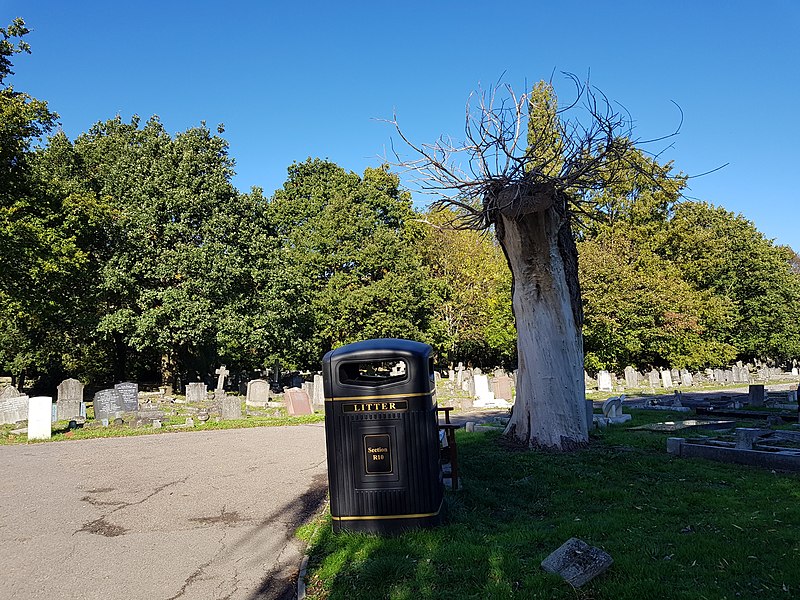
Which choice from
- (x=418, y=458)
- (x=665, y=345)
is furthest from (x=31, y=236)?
(x=665, y=345)

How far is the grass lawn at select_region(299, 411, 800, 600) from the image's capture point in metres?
3.87

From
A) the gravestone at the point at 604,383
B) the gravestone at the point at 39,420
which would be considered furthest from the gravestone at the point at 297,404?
the gravestone at the point at 604,383

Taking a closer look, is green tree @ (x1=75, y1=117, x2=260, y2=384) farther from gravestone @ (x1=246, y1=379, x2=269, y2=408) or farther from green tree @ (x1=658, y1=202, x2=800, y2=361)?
green tree @ (x1=658, y1=202, x2=800, y2=361)

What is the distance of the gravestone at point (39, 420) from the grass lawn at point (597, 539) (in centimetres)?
1132

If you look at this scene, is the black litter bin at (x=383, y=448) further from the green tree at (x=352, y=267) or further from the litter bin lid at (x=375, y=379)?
the green tree at (x=352, y=267)

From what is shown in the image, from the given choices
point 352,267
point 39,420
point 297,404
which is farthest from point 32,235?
point 352,267

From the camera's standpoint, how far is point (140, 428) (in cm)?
1603

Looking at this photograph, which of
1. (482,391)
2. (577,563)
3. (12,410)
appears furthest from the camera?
(482,391)

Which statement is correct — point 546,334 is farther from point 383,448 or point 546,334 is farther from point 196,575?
point 196,575

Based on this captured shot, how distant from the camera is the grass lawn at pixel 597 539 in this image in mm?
3867

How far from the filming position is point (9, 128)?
59.6ft

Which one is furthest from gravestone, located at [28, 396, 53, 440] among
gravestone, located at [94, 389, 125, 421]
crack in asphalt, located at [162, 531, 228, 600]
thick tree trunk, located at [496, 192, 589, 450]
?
thick tree trunk, located at [496, 192, 589, 450]

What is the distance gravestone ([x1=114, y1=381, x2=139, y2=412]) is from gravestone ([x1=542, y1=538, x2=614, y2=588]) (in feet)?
55.6

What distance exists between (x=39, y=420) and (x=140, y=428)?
260 cm
